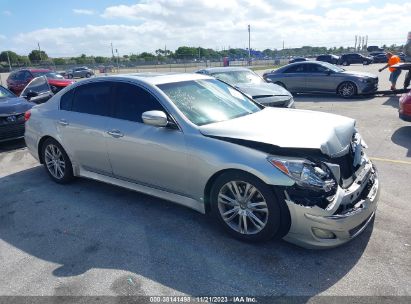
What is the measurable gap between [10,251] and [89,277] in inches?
44.9

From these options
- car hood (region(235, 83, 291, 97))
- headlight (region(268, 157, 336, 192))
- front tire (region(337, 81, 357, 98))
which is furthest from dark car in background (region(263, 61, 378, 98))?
headlight (region(268, 157, 336, 192))

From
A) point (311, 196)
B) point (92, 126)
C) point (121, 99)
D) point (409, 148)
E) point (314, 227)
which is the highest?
point (121, 99)

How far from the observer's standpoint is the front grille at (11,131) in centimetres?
768

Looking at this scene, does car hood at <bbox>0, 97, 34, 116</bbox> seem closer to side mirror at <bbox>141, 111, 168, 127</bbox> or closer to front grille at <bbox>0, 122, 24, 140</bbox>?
front grille at <bbox>0, 122, 24, 140</bbox>

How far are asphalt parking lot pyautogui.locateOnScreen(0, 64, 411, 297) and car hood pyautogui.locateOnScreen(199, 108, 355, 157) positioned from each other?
101 centimetres

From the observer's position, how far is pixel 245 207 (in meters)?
3.51

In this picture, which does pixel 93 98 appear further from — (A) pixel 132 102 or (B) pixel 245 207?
(B) pixel 245 207

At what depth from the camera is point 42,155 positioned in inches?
224

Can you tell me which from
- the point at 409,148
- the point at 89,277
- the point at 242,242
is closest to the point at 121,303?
the point at 89,277

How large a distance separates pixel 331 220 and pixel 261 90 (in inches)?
255

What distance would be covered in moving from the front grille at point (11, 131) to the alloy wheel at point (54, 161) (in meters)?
2.78

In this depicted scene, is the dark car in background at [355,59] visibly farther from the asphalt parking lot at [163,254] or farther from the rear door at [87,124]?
the rear door at [87,124]

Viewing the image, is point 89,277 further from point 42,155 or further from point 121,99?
point 42,155

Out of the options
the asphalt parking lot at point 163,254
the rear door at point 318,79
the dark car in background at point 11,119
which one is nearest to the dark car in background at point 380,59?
the rear door at point 318,79
